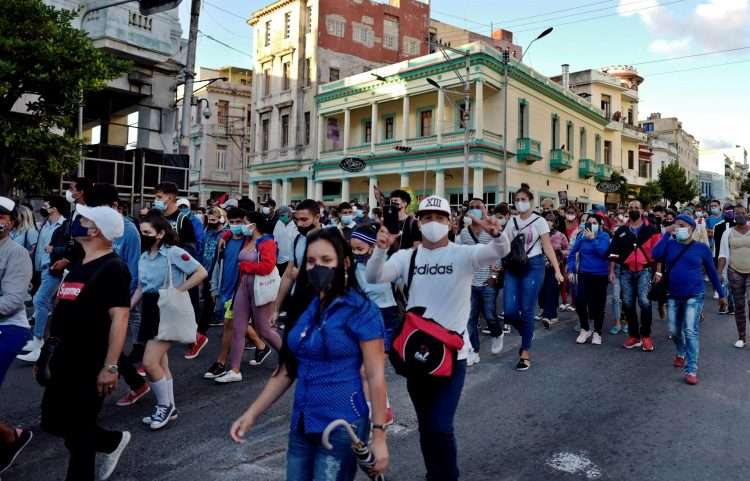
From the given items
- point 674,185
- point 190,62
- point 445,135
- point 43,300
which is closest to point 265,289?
point 43,300

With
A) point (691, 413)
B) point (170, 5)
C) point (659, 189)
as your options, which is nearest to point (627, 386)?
point (691, 413)

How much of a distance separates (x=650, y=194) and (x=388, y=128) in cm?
2388

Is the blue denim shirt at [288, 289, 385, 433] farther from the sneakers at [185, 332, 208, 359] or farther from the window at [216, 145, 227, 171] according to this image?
the window at [216, 145, 227, 171]

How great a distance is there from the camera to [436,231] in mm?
3541

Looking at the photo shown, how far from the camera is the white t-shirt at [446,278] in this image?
347cm

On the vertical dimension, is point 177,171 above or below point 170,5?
below

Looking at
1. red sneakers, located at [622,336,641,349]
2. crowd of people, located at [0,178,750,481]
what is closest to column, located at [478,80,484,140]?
crowd of people, located at [0,178,750,481]

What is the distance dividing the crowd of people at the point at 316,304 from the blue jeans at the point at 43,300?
22 mm

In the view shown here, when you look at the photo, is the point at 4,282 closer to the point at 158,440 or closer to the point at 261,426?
the point at 158,440

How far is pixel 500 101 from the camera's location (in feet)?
102

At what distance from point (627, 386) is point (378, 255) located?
4.04 meters

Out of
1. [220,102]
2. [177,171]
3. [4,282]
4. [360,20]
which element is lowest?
[4,282]

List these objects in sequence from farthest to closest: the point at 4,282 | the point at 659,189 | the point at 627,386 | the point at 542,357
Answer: the point at 659,189 < the point at 542,357 < the point at 627,386 < the point at 4,282

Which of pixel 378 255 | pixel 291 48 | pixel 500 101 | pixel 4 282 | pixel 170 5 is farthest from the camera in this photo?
pixel 291 48
